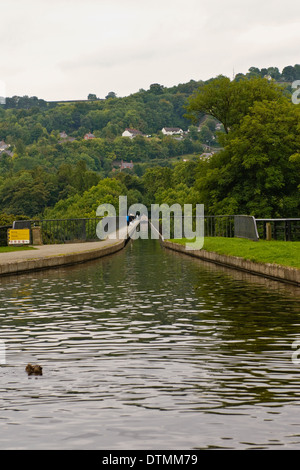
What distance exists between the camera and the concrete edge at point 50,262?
24609 millimetres

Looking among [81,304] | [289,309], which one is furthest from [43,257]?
[289,309]

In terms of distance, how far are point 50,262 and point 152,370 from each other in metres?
18.8

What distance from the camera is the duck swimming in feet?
28.9

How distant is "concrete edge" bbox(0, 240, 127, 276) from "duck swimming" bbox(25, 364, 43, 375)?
15397 millimetres

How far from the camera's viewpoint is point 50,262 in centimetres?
2750

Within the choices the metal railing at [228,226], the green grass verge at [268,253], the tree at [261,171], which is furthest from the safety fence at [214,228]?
the green grass verge at [268,253]

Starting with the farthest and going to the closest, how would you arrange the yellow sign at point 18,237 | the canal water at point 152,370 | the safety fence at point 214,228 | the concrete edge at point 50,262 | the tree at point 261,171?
the tree at point 261,171 → the safety fence at point 214,228 → the yellow sign at point 18,237 → the concrete edge at point 50,262 → the canal water at point 152,370

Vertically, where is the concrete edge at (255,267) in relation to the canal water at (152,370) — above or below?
above

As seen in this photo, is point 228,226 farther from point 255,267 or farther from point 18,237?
point 255,267

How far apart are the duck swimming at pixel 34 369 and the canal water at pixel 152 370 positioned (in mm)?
135

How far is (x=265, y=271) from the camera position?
73.4 ft

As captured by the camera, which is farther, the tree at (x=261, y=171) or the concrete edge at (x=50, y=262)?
the tree at (x=261, y=171)

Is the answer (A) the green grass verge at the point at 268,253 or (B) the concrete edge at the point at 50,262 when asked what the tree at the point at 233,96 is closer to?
(B) the concrete edge at the point at 50,262

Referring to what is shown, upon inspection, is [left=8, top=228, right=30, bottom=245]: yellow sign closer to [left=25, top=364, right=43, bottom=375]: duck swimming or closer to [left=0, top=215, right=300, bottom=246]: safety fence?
[left=0, top=215, right=300, bottom=246]: safety fence
